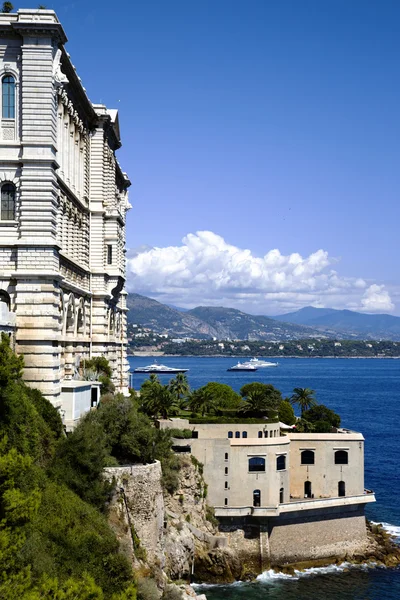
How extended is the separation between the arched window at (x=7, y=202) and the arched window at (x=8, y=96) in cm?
332

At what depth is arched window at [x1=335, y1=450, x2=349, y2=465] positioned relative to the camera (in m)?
58.4

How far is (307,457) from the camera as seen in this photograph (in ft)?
191

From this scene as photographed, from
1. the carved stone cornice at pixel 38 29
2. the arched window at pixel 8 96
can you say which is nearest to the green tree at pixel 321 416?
the arched window at pixel 8 96

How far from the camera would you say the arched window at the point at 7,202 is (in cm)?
3681

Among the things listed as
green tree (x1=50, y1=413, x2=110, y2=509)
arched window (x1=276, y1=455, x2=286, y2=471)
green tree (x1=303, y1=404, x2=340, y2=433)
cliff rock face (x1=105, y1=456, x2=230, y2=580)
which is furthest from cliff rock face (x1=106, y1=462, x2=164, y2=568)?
green tree (x1=303, y1=404, x2=340, y2=433)

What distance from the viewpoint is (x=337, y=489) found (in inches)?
2282

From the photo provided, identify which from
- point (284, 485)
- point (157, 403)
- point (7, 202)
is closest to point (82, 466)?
point (7, 202)

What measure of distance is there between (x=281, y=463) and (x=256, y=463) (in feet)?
7.70

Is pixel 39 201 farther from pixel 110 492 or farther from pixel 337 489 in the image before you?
pixel 337 489

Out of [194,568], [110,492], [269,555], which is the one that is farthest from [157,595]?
[269,555]

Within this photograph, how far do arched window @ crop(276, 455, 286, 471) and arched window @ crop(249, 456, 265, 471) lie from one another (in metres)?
1.36

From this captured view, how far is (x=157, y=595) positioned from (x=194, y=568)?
1679 cm

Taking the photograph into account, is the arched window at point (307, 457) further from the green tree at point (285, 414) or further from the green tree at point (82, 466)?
the green tree at point (82, 466)

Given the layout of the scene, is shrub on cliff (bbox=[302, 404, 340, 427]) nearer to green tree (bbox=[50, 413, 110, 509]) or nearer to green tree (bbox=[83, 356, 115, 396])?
green tree (bbox=[83, 356, 115, 396])
